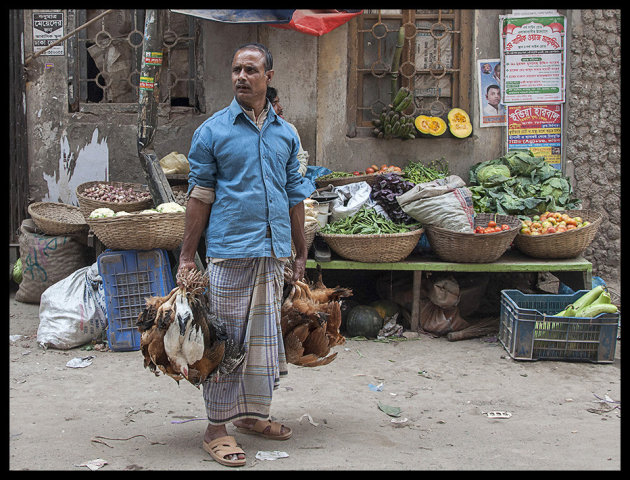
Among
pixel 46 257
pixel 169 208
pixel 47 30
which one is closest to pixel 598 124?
pixel 169 208

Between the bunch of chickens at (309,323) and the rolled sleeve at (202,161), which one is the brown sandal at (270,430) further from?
the rolled sleeve at (202,161)

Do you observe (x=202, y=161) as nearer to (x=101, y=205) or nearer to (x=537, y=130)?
(x=101, y=205)

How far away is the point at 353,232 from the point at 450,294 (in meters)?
1.06

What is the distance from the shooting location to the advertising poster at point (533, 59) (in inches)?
279

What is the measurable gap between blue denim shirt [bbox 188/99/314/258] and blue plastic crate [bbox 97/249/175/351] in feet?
8.22

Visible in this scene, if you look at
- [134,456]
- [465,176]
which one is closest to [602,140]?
[465,176]

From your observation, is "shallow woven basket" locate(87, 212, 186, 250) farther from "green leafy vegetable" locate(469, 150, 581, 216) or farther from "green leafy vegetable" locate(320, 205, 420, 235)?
"green leafy vegetable" locate(469, 150, 581, 216)

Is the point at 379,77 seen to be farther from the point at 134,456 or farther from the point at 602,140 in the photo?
the point at 134,456

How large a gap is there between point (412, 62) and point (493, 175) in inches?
57.5

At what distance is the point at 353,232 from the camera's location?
240 inches

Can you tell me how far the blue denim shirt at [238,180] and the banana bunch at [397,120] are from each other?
11.9 feet

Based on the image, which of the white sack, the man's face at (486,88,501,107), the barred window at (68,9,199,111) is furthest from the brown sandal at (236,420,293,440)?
the man's face at (486,88,501,107)

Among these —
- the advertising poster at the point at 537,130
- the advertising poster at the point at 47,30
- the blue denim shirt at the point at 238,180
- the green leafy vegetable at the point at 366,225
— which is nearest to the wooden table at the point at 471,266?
the green leafy vegetable at the point at 366,225

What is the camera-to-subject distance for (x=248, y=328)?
11.8 feet
